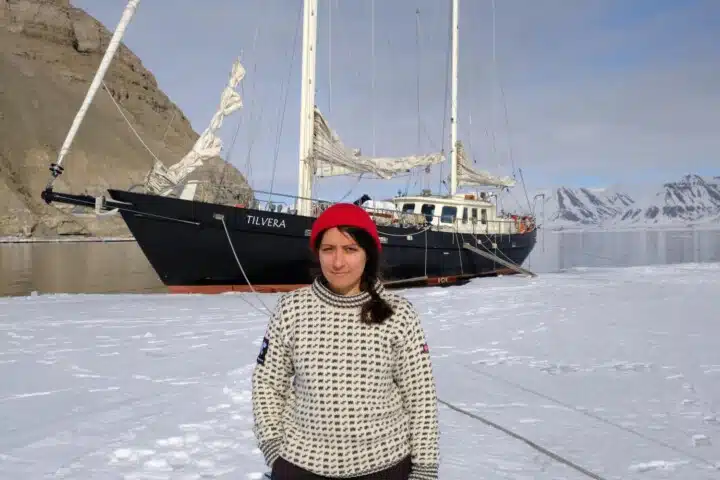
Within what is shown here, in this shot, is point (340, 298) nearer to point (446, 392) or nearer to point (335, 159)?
point (446, 392)

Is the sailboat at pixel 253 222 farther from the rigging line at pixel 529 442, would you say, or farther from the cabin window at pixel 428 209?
the rigging line at pixel 529 442

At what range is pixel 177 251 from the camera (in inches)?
565

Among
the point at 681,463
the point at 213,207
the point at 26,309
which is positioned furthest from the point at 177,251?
the point at 681,463

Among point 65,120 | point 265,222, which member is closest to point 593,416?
point 265,222

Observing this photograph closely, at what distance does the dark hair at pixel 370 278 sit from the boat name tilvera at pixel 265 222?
1287cm

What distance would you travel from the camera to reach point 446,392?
220 inches

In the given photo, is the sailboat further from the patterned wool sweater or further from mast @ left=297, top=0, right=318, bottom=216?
the patterned wool sweater

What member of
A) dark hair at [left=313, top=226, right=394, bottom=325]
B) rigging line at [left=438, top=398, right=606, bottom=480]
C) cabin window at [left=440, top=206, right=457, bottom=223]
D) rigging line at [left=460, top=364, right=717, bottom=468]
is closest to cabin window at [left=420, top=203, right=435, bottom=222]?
cabin window at [left=440, top=206, right=457, bottom=223]

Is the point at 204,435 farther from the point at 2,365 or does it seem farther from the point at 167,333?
the point at 167,333

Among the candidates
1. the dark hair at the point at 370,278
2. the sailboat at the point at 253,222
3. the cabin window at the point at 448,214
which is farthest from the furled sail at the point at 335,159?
the dark hair at the point at 370,278

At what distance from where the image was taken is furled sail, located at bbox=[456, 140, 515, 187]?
2345 centimetres

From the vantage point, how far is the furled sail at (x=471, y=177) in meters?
23.5

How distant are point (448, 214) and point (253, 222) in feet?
29.5

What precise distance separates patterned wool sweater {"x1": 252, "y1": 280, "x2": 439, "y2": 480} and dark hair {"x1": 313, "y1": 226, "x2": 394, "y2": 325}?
0.10 feet
